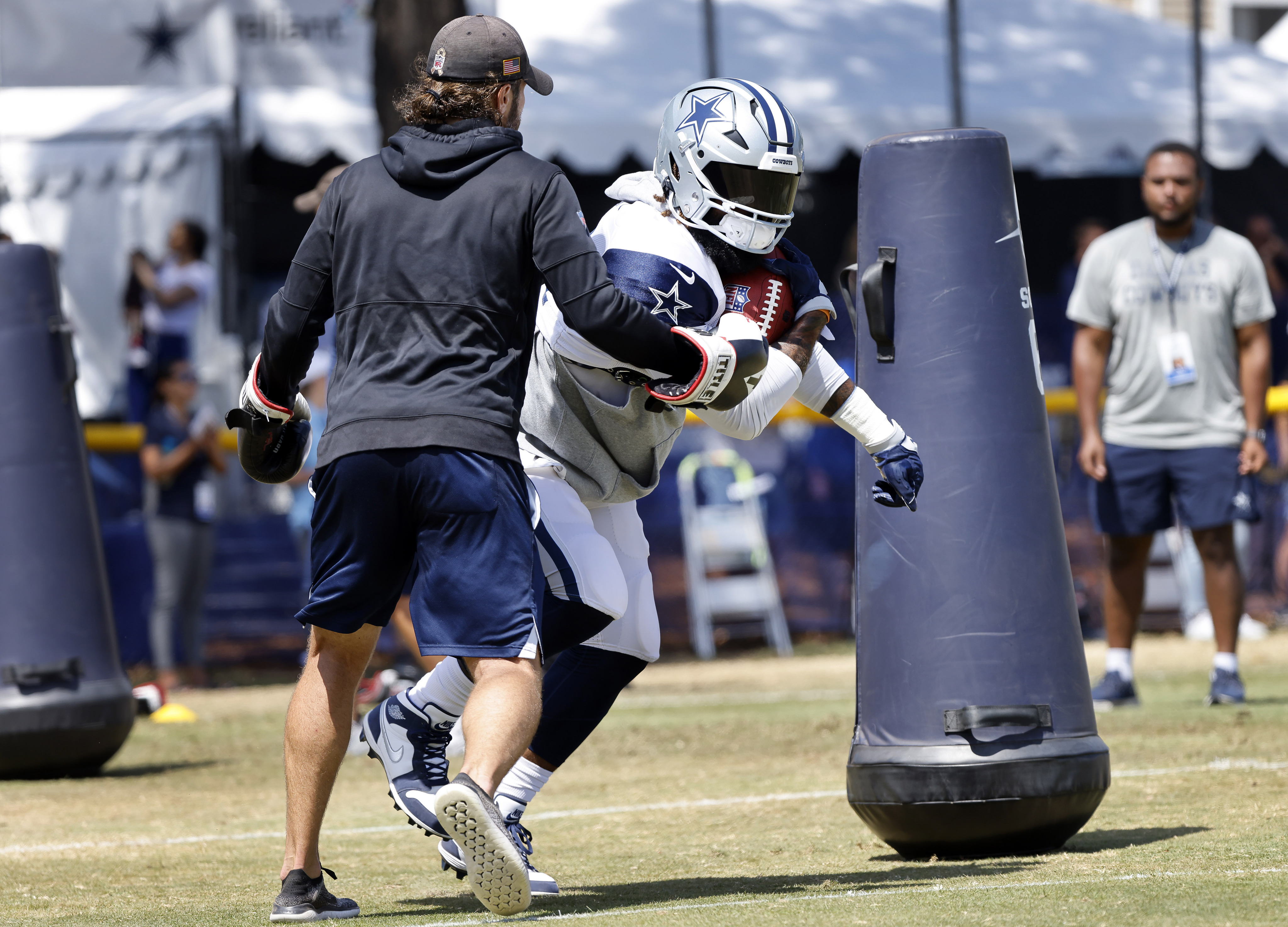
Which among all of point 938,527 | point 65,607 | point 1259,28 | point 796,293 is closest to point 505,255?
point 796,293

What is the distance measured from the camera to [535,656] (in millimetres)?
4312

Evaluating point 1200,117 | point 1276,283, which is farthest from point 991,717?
point 1276,283

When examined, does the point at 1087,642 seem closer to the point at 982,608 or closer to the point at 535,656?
the point at 982,608

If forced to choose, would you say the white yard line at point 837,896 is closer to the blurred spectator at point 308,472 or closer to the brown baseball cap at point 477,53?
the brown baseball cap at point 477,53

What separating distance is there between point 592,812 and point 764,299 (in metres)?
2.40

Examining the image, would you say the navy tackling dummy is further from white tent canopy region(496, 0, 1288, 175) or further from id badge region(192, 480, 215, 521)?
white tent canopy region(496, 0, 1288, 175)

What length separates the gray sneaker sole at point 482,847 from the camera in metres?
3.96

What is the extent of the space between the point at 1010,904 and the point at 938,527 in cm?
A: 116

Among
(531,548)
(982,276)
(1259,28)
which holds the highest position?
(982,276)

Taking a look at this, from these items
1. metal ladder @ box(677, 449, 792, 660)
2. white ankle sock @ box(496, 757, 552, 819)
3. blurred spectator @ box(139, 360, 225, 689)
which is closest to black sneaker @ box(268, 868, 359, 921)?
white ankle sock @ box(496, 757, 552, 819)

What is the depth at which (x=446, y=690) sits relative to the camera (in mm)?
4859

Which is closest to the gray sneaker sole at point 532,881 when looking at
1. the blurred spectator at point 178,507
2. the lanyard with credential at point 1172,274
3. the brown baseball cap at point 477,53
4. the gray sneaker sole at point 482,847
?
the gray sneaker sole at point 482,847

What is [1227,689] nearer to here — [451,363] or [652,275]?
[652,275]

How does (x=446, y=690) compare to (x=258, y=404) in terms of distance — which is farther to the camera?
(x=446, y=690)
